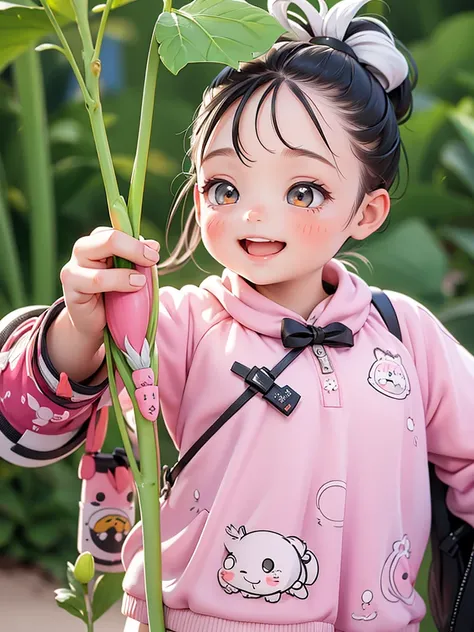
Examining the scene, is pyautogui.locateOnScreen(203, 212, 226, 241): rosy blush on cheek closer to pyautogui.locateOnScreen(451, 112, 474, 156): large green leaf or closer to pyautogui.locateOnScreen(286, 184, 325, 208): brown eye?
pyautogui.locateOnScreen(286, 184, 325, 208): brown eye

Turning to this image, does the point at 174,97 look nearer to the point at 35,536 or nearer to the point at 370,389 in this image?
the point at 35,536

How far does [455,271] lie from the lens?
2283 mm

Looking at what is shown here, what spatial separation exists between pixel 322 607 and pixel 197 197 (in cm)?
38

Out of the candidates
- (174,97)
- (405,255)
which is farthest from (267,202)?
(174,97)

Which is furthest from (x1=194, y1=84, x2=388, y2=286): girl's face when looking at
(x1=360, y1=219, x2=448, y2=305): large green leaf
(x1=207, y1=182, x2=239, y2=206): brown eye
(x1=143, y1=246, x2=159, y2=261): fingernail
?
(x1=360, y1=219, x2=448, y2=305): large green leaf

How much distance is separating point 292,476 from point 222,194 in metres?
0.25

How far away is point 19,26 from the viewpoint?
81 cm

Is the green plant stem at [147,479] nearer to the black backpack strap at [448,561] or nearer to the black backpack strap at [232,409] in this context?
the black backpack strap at [232,409]

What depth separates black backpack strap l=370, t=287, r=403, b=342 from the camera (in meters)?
0.92

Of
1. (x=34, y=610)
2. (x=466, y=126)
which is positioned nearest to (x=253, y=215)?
(x=34, y=610)

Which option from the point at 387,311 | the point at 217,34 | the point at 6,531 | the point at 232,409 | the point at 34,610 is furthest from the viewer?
the point at 6,531

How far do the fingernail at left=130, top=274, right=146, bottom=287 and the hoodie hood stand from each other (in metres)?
0.15

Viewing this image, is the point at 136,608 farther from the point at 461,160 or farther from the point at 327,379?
the point at 461,160

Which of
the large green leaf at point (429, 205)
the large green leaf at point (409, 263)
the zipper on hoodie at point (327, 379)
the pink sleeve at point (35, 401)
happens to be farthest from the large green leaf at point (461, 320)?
the pink sleeve at point (35, 401)
